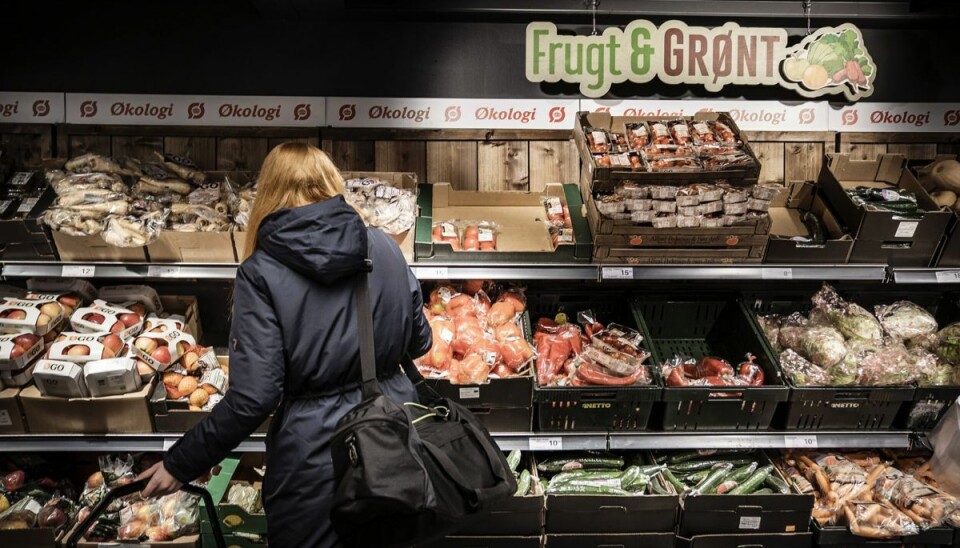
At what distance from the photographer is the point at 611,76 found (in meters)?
3.52

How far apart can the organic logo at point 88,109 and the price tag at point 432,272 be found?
5.95 feet

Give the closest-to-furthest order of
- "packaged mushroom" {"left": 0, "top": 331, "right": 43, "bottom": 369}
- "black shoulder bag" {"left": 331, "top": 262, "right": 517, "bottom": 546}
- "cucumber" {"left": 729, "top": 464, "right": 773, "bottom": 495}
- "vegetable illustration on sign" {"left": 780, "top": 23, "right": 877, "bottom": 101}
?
"black shoulder bag" {"left": 331, "top": 262, "right": 517, "bottom": 546}, "packaged mushroom" {"left": 0, "top": 331, "right": 43, "bottom": 369}, "cucumber" {"left": 729, "top": 464, "right": 773, "bottom": 495}, "vegetable illustration on sign" {"left": 780, "top": 23, "right": 877, "bottom": 101}

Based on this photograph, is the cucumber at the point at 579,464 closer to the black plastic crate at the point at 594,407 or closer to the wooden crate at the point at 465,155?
the black plastic crate at the point at 594,407

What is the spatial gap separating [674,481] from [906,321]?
4.38 feet

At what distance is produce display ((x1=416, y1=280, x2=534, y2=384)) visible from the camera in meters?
3.01

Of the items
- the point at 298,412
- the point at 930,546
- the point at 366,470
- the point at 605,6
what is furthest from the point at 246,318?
the point at 930,546

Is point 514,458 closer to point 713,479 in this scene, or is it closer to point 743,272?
point 713,479

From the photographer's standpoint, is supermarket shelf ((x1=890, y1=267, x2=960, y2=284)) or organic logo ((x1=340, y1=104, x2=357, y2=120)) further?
organic logo ((x1=340, y1=104, x2=357, y2=120))

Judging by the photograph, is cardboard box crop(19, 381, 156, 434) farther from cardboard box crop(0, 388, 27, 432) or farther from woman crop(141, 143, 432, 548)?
woman crop(141, 143, 432, 548)

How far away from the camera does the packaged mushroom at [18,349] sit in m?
2.89

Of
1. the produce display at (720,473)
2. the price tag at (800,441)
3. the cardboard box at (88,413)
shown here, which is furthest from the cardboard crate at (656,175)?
the cardboard box at (88,413)

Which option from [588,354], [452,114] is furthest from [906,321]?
[452,114]

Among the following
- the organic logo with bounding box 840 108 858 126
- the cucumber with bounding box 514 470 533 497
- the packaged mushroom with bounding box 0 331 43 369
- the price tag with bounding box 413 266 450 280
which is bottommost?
the cucumber with bounding box 514 470 533 497

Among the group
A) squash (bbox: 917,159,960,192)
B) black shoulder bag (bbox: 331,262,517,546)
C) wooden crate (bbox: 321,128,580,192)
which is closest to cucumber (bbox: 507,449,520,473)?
black shoulder bag (bbox: 331,262,517,546)
